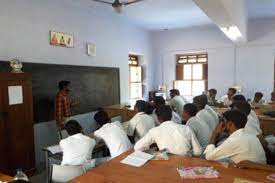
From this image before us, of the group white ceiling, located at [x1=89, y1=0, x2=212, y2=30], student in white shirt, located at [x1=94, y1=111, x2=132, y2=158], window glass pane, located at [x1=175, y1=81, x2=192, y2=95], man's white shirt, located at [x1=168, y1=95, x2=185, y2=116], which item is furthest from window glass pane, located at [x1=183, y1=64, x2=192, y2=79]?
student in white shirt, located at [x1=94, y1=111, x2=132, y2=158]

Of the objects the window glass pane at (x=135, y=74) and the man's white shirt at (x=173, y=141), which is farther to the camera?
the window glass pane at (x=135, y=74)

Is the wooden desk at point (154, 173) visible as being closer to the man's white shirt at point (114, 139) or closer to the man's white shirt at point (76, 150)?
the man's white shirt at point (76, 150)

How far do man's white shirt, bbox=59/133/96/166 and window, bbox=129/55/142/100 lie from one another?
483 centimetres

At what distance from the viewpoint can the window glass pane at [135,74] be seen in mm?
7484

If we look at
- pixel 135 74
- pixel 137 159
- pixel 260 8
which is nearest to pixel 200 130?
pixel 137 159

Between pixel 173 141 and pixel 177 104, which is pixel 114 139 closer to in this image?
pixel 173 141

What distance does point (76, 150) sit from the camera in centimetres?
248

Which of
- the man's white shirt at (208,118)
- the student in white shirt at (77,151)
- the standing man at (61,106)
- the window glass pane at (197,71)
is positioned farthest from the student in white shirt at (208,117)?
the window glass pane at (197,71)

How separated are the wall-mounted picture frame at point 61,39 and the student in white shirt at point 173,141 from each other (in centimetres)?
301

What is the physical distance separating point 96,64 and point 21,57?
77.1 inches

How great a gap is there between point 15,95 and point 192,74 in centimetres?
593

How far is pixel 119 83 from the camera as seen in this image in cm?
645

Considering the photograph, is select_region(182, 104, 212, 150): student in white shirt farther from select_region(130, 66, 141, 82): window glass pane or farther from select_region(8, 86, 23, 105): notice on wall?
select_region(130, 66, 141, 82): window glass pane

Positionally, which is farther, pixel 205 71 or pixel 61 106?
pixel 205 71
